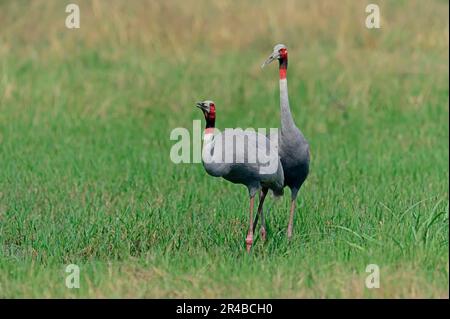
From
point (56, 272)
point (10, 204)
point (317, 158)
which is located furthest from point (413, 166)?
point (56, 272)

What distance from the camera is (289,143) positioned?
7641mm

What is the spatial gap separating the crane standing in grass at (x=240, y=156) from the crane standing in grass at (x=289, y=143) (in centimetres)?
12

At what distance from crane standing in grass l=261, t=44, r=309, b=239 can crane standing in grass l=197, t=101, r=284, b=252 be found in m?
0.12

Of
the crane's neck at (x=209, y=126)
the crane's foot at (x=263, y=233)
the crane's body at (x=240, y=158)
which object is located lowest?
the crane's foot at (x=263, y=233)

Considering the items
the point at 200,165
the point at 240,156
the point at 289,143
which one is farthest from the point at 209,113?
the point at 200,165

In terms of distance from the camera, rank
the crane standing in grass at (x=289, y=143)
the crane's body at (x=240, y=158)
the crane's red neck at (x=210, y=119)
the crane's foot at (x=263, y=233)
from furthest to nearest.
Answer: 1. the crane's foot at (x=263, y=233)
2. the crane standing in grass at (x=289, y=143)
3. the crane's red neck at (x=210, y=119)
4. the crane's body at (x=240, y=158)

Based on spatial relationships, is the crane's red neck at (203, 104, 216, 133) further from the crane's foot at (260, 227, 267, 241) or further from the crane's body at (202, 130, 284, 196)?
the crane's foot at (260, 227, 267, 241)

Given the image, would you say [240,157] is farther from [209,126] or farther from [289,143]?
[289,143]

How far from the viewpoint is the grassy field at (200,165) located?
278 inches

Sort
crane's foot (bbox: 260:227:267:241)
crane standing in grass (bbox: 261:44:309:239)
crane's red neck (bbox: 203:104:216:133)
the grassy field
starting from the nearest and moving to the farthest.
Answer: the grassy field
crane's red neck (bbox: 203:104:216:133)
crane standing in grass (bbox: 261:44:309:239)
crane's foot (bbox: 260:227:267:241)

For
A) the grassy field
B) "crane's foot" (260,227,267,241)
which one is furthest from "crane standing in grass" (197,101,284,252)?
the grassy field

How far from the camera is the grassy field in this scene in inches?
278

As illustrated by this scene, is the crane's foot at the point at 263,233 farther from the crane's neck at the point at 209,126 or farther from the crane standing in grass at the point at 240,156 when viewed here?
the crane's neck at the point at 209,126

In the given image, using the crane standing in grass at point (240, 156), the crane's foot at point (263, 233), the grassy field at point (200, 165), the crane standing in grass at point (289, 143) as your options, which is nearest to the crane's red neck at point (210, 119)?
the crane standing in grass at point (240, 156)
